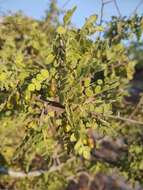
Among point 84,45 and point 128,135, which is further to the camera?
point 128,135

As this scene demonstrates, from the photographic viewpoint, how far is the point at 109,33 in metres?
2.44

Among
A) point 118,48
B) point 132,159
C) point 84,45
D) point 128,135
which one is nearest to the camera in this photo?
point 84,45

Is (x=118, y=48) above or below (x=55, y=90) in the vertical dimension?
above

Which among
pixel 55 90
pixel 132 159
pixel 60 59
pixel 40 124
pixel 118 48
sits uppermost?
pixel 118 48

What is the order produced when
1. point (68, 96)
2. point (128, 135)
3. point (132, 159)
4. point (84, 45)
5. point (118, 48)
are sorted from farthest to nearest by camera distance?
point (128, 135) < point (132, 159) < point (118, 48) < point (84, 45) < point (68, 96)

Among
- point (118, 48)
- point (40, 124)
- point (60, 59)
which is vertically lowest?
point (40, 124)

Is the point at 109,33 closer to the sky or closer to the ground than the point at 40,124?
closer to the sky

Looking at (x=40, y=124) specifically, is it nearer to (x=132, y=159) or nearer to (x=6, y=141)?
(x=132, y=159)

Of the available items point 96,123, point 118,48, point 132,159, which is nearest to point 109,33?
point 118,48

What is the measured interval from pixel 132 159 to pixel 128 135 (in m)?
0.63

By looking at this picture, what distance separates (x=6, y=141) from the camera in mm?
3395

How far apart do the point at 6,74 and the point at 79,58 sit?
25 centimetres

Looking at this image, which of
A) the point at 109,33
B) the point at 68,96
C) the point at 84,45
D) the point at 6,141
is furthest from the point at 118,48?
the point at 6,141

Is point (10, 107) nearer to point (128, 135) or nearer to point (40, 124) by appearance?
point (40, 124)
